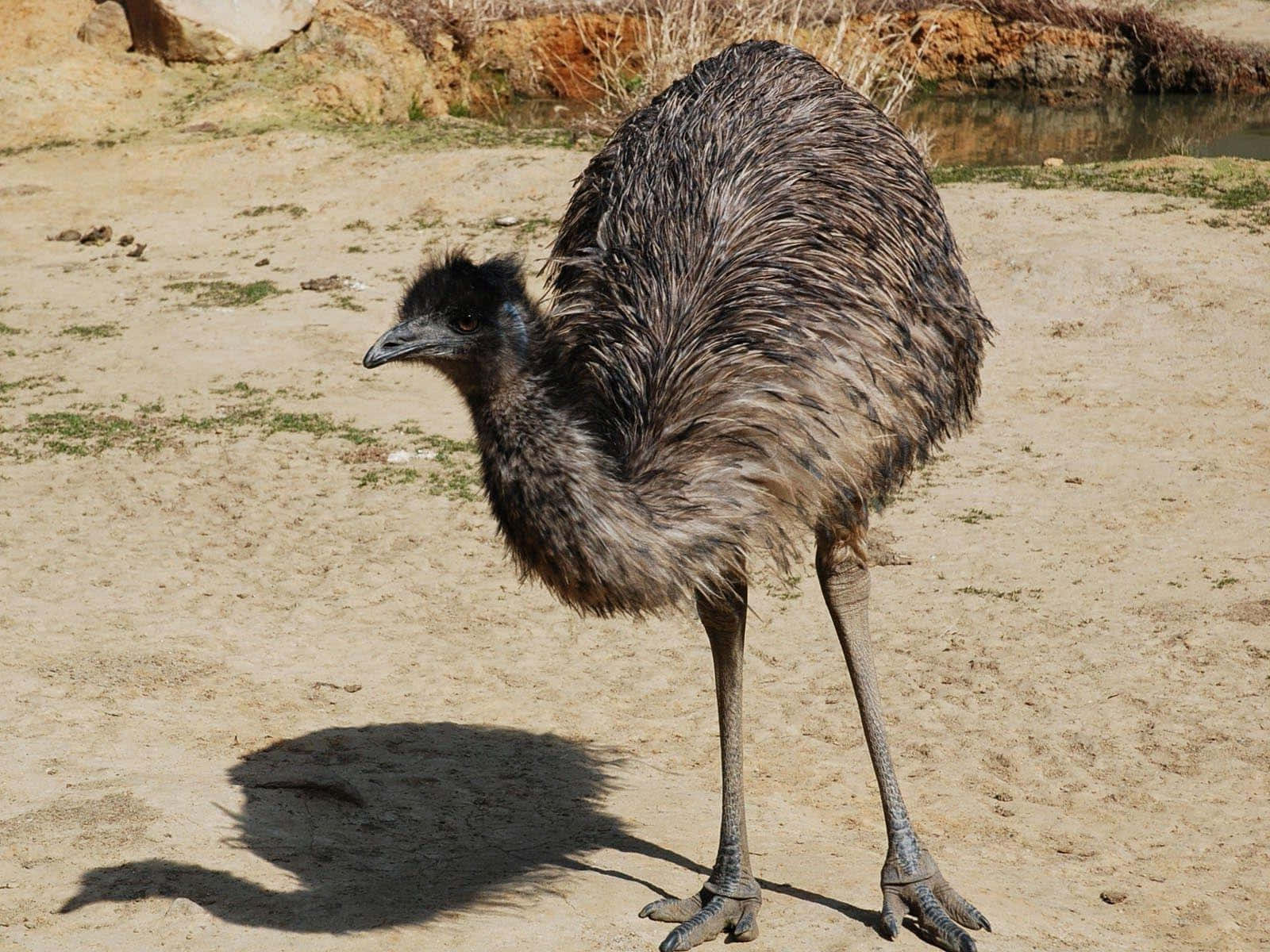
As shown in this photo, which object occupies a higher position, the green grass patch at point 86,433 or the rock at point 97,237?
the rock at point 97,237

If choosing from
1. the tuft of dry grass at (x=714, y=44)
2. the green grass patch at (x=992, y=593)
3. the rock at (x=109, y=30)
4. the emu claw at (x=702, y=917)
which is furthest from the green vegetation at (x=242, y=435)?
the rock at (x=109, y=30)

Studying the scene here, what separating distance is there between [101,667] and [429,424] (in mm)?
2605

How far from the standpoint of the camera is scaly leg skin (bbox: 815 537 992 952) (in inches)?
138

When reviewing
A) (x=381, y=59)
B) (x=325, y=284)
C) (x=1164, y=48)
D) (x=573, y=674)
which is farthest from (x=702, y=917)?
(x=1164, y=48)

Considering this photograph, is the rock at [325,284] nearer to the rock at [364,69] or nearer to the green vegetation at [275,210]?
the green vegetation at [275,210]

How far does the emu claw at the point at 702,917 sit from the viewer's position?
3504 mm

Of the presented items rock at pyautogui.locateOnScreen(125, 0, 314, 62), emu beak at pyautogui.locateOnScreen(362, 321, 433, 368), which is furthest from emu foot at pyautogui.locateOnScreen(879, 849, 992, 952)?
rock at pyautogui.locateOnScreen(125, 0, 314, 62)

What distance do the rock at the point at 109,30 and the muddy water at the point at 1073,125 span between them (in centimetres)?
342

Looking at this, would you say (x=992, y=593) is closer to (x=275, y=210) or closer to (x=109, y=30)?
(x=275, y=210)

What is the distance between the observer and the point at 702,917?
3539 mm

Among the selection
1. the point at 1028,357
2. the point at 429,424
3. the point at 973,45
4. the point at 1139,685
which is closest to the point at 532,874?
the point at 1139,685

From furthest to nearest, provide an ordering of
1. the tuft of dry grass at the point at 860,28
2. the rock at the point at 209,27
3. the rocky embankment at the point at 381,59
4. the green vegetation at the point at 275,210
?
the rock at the point at 209,27 → the rocky embankment at the point at 381,59 → the tuft of dry grass at the point at 860,28 → the green vegetation at the point at 275,210

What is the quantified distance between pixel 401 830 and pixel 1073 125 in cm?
1232

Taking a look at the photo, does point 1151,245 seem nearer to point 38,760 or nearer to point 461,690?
point 461,690
